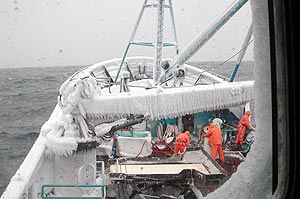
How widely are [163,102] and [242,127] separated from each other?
4572 mm

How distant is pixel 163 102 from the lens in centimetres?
706

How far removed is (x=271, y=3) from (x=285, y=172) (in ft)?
2.44

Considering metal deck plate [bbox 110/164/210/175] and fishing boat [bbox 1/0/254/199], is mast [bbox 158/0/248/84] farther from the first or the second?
metal deck plate [bbox 110/164/210/175]

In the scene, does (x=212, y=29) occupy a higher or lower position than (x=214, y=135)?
higher

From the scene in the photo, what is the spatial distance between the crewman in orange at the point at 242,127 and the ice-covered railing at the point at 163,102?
279 cm

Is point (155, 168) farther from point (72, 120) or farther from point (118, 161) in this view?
point (72, 120)

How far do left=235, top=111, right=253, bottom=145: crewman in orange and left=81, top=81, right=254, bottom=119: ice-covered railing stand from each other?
2.79m

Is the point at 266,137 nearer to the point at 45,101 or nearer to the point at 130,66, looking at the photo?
the point at 130,66

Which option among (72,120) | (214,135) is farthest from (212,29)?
(72,120)

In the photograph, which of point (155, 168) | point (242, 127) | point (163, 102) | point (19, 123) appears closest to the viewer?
point (163, 102)

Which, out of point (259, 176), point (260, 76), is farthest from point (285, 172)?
point (260, 76)

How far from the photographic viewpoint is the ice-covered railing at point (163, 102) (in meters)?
6.86

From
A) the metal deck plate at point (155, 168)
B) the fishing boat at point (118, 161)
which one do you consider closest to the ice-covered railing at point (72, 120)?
the fishing boat at point (118, 161)

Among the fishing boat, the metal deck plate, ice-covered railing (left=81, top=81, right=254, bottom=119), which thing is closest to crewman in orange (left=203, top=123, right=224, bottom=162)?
the fishing boat
